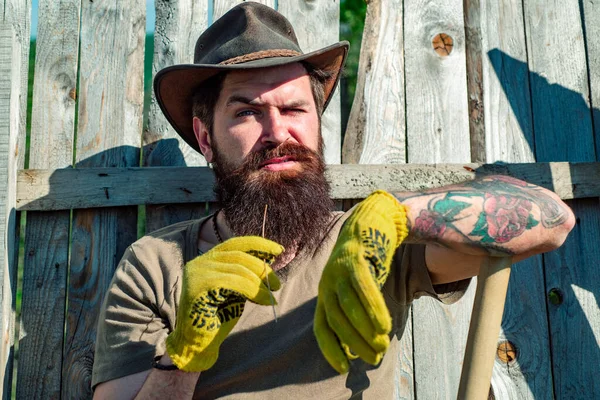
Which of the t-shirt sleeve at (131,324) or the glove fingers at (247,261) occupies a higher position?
the glove fingers at (247,261)

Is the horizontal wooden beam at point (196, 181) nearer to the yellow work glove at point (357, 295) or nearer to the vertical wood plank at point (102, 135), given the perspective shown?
the vertical wood plank at point (102, 135)

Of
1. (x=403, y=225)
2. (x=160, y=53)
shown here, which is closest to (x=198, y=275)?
(x=403, y=225)

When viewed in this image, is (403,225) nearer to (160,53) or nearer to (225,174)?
(225,174)

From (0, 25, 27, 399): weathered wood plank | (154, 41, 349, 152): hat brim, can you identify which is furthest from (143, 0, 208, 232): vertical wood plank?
(0, 25, 27, 399): weathered wood plank

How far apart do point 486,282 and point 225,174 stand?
131cm

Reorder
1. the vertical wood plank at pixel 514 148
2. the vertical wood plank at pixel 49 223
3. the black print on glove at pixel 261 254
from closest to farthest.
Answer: the black print on glove at pixel 261 254, the vertical wood plank at pixel 49 223, the vertical wood plank at pixel 514 148

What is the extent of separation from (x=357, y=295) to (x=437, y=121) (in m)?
1.82

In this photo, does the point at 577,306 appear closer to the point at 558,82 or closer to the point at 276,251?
the point at 558,82

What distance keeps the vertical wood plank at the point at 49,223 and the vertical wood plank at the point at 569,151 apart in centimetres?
244

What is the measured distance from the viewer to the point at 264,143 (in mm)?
2697

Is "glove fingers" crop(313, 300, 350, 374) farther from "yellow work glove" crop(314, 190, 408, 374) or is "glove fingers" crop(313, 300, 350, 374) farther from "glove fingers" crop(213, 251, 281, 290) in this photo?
"glove fingers" crop(213, 251, 281, 290)

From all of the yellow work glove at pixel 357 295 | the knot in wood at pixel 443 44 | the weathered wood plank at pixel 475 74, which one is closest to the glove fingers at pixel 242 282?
the yellow work glove at pixel 357 295

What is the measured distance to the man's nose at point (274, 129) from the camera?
8.77 ft

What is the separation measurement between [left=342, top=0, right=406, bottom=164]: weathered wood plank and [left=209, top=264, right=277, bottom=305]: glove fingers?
1.41 m
